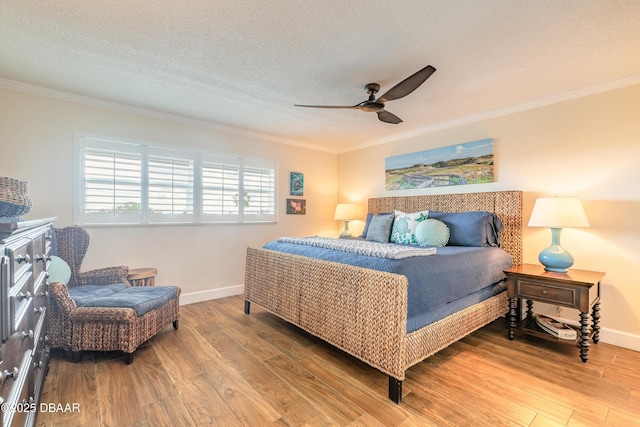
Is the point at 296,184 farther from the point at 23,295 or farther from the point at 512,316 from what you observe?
the point at 23,295

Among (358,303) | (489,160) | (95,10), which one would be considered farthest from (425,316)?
(95,10)

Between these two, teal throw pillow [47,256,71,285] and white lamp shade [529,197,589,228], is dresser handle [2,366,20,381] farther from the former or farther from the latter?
white lamp shade [529,197,589,228]

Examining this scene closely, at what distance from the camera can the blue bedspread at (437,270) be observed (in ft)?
6.50

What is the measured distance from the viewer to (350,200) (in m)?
5.13

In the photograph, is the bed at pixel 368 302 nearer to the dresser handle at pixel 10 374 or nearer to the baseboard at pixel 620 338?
the baseboard at pixel 620 338

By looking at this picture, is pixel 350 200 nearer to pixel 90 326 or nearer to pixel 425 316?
pixel 425 316

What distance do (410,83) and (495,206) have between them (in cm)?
194

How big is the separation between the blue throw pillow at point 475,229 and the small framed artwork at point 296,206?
2.31 m

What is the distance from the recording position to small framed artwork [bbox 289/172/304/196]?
469cm

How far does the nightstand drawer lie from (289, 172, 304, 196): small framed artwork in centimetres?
319

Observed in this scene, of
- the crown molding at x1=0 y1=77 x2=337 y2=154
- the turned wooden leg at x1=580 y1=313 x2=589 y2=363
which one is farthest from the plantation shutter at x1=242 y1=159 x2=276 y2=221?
the turned wooden leg at x1=580 y1=313 x2=589 y2=363

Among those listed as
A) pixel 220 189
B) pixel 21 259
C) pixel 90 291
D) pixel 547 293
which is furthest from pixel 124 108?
pixel 547 293

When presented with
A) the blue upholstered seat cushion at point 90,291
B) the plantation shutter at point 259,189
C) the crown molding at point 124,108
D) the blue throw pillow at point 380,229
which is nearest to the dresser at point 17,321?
the blue upholstered seat cushion at point 90,291

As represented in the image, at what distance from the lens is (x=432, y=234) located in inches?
124
